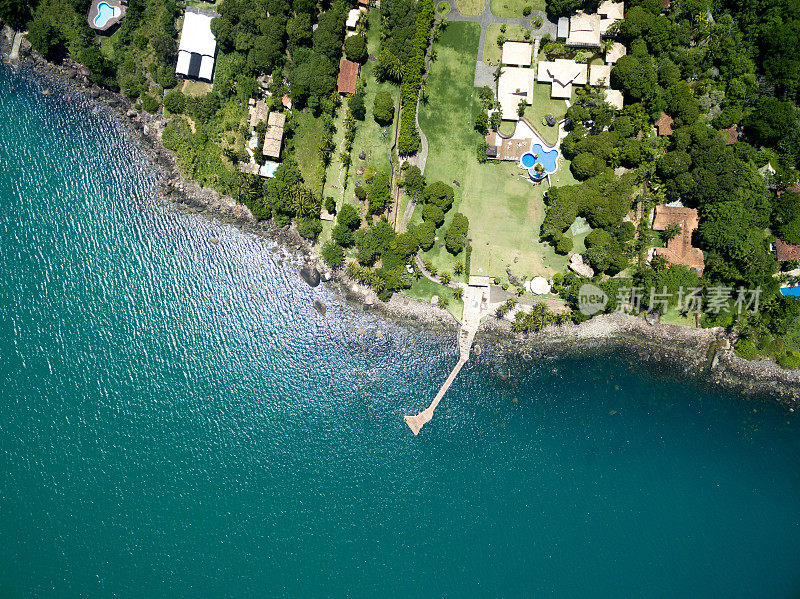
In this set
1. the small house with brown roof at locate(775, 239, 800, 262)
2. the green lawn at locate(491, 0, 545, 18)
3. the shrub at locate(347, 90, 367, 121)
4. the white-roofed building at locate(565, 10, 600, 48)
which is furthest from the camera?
the green lawn at locate(491, 0, 545, 18)

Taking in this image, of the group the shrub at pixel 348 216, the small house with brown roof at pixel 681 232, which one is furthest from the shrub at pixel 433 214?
the small house with brown roof at pixel 681 232

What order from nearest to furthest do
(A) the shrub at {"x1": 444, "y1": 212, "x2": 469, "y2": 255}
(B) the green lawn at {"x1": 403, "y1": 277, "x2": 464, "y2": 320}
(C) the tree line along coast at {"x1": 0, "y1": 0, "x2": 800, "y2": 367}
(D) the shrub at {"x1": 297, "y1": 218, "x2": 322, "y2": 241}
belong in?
(C) the tree line along coast at {"x1": 0, "y1": 0, "x2": 800, "y2": 367}, (A) the shrub at {"x1": 444, "y1": 212, "x2": 469, "y2": 255}, (D) the shrub at {"x1": 297, "y1": 218, "x2": 322, "y2": 241}, (B) the green lawn at {"x1": 403, "y1": 277, "x2": 464, "y2": 320}

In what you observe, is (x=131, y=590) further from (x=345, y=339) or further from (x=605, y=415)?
(x=605, y=415)

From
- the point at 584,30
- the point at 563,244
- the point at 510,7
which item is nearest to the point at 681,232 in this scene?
the point at 563,244

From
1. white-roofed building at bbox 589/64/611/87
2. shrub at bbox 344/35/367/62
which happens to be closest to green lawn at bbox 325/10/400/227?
shrub at bbox 344/35/367/62

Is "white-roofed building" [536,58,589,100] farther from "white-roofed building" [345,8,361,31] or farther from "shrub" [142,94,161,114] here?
"shrub" [142,94,161,114]

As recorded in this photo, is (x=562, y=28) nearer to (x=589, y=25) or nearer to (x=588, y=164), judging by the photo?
(x=589, y=25)

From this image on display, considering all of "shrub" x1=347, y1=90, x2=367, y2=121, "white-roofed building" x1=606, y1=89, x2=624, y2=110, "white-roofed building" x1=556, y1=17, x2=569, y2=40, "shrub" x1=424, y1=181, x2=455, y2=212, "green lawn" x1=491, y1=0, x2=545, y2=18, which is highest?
"green lawn" x1=491, y1=0, x2=545, y2=18

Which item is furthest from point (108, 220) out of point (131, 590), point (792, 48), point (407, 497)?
point (792, 48)
